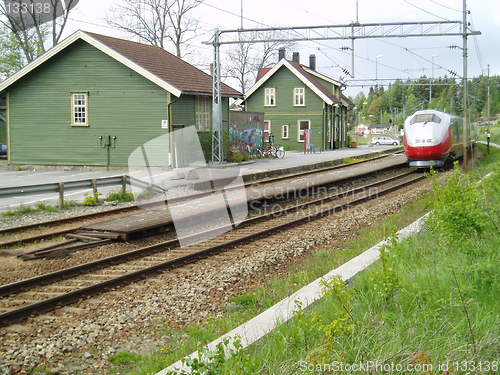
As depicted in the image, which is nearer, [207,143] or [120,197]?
[120,197]

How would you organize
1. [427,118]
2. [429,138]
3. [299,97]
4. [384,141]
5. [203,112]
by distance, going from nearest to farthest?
[429,138], [427,118], [203,112], [299,97], [384,141]

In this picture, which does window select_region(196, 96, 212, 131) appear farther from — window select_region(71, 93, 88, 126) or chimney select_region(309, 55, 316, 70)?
chimney select_region(309, 55, 316, 70)

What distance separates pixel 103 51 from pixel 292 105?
24829 mm

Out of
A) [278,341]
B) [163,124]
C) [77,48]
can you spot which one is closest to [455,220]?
[278,341]

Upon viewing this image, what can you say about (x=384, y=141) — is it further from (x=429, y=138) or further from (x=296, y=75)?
(x=429, y=138)

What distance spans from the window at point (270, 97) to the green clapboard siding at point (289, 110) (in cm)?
25

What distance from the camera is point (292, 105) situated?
164ft

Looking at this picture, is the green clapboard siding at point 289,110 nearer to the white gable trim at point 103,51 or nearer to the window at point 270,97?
the window at point 270,97

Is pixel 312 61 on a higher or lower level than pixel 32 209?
higher

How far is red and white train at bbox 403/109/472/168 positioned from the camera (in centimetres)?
2559

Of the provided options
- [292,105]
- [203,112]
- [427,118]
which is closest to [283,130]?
[292,105]

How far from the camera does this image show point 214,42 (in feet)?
88.9

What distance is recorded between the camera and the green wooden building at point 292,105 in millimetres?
49375

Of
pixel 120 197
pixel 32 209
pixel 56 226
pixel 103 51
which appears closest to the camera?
pixel 56 226
